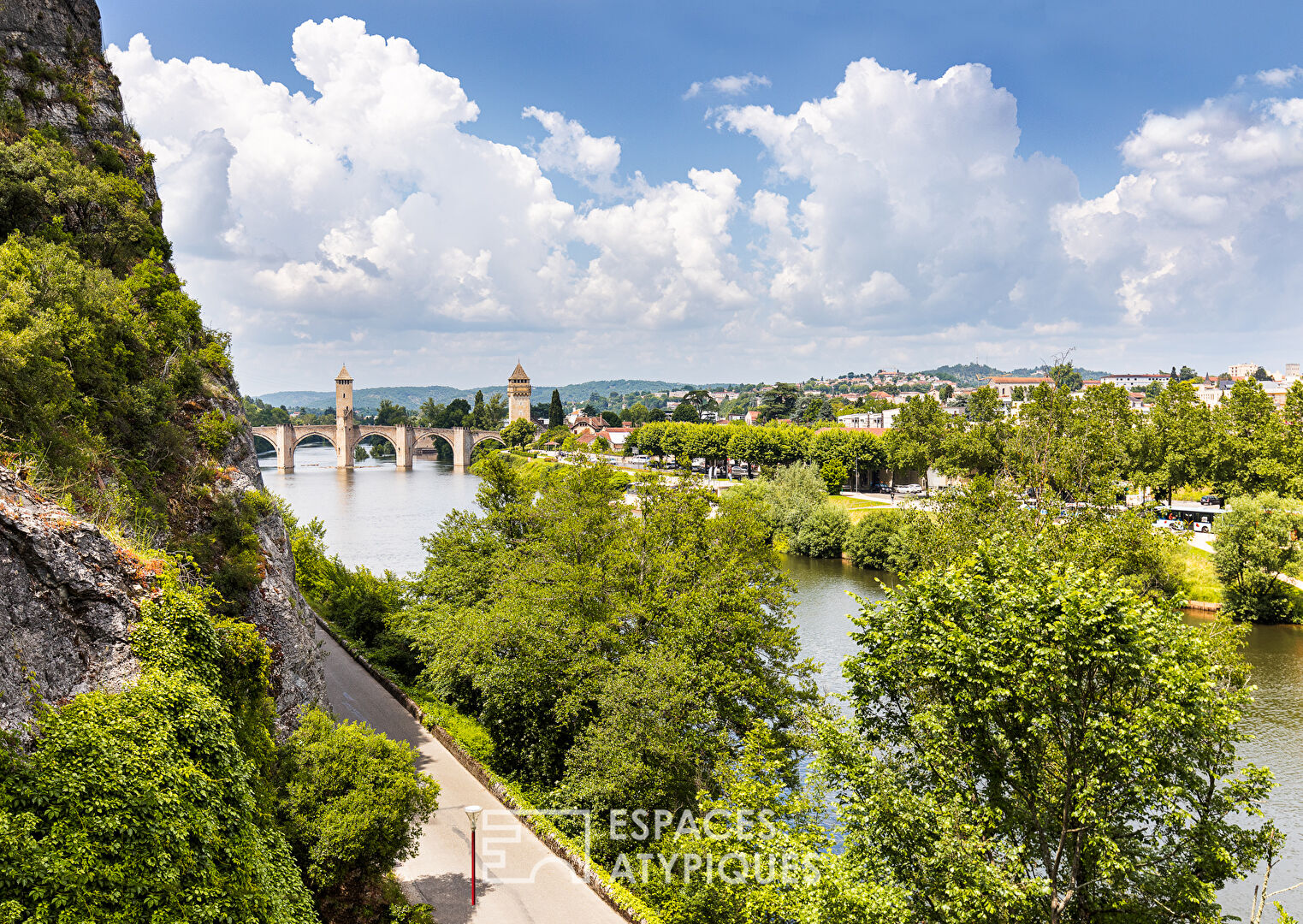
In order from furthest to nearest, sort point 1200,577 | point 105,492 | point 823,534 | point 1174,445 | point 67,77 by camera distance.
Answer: point 1174,445 → point 823,534 → point 1200,577 → point 67,77 → point 105,492

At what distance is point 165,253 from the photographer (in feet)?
66.0

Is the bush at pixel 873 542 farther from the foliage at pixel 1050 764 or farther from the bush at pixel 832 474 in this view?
the foliage at pixel 1050 764

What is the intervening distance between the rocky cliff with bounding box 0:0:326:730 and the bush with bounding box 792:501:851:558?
3688cm

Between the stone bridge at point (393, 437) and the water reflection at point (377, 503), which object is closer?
the water reflection at point (377, 503)

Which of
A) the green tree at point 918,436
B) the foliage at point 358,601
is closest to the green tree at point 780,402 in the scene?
the green tree at point 918,436

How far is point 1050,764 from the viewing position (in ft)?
34.5

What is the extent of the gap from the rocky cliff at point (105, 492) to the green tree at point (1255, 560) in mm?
38825

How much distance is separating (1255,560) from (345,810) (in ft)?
130

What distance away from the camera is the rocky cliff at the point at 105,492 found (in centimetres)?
851

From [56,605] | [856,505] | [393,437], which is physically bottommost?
[856,505]

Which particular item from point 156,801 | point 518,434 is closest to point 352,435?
point 518,434

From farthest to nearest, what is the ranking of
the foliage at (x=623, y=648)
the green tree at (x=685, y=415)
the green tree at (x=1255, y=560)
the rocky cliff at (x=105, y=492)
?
the green tree at (x=685, y=415) < the green tree at (x=1255, y=560) < the foliage at (x=623, y=648) < the rocky cliff at (x=105, y=492)

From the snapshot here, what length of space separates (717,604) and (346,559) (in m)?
34.1

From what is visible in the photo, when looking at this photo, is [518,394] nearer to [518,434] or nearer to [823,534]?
[518,434]
